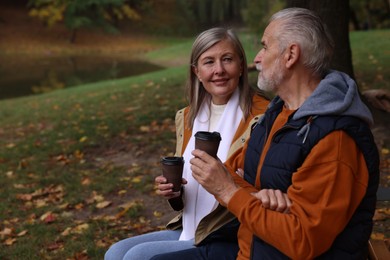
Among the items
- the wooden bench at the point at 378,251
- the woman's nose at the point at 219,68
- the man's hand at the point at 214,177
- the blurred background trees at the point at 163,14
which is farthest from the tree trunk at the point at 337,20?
the blurred background trees at the point at 163,14

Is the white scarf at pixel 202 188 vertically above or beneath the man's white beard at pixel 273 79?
beneath

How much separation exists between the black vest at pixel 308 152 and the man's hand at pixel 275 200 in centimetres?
8

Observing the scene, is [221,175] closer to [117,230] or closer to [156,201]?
[117,230]

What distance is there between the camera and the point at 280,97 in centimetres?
231

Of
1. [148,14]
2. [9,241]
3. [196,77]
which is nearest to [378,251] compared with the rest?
[196,77]

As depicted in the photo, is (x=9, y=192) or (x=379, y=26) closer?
(x=9, y=192)

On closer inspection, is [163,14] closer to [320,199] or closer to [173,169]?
[173,169]

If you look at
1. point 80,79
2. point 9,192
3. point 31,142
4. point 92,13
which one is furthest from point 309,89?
point 92,13

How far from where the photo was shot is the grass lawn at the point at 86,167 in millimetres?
4879

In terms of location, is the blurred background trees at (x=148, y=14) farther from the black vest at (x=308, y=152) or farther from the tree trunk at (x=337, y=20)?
the black vest at (x=308, y=152)

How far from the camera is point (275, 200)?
2.01 m

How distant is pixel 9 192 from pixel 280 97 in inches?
185

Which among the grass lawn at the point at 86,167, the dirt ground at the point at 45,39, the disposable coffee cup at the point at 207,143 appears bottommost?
the dirt ground at the point at 45,39

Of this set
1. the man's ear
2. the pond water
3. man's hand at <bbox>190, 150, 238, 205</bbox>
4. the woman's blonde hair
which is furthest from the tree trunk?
the pond water
